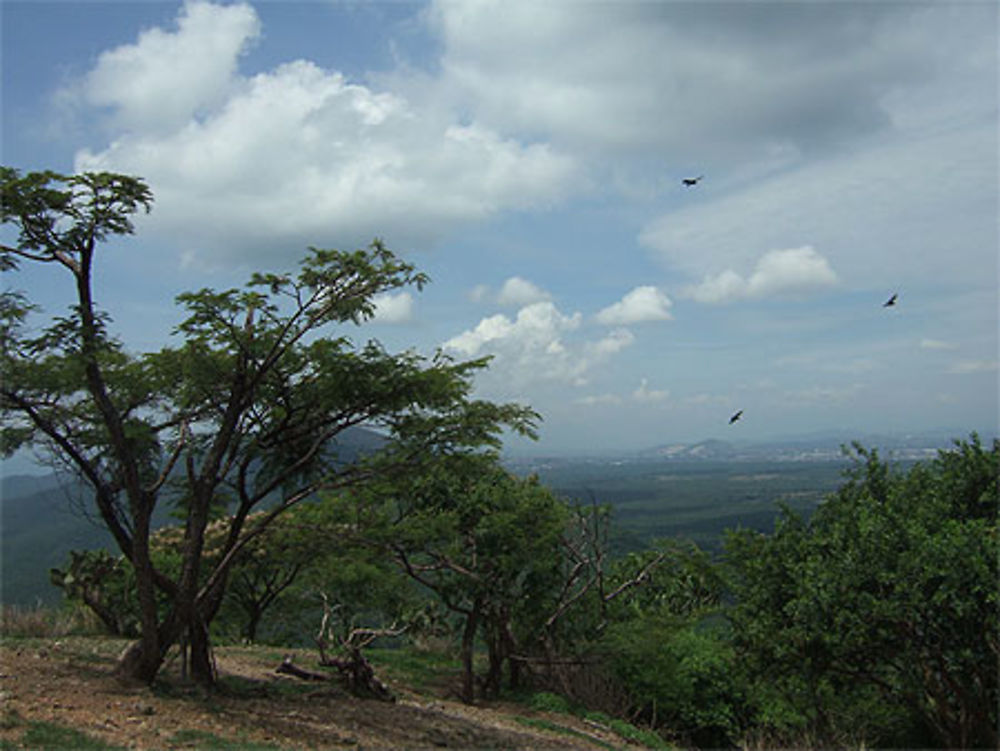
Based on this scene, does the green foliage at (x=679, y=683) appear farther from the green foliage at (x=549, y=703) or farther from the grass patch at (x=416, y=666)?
the grass patch at (x=416, y=666)

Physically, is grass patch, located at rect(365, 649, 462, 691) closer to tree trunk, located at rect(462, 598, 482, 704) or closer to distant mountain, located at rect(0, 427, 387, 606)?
tree trunk, located at rect(462, 598, 482, 704)

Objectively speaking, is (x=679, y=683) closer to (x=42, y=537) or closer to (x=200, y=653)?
(x=200, y=653)

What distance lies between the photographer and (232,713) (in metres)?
9.85

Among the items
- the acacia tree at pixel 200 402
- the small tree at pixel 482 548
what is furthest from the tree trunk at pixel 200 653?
the small tree at pixel 482 548

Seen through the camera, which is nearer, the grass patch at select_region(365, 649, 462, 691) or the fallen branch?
the fallen branch

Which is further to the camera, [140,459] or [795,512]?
[795,512]

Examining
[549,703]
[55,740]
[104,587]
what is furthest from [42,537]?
[55,740]

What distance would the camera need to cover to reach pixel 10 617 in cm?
1567

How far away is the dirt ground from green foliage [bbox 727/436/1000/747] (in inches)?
150

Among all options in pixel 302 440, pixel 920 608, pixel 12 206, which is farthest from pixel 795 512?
pixel 12 206

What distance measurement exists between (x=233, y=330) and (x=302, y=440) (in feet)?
9.66

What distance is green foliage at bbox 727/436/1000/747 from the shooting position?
403 inches

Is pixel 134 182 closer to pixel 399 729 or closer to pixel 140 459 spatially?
pixel 140 459

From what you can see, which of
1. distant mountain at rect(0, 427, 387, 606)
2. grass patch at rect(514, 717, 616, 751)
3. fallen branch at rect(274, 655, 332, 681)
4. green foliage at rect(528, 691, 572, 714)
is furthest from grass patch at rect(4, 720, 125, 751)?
green foliage at rect(528, 691, 572, 714)
